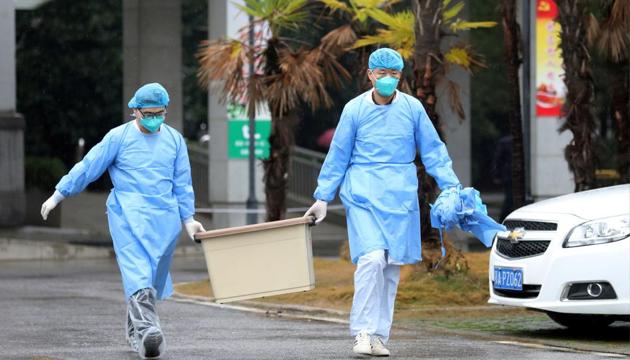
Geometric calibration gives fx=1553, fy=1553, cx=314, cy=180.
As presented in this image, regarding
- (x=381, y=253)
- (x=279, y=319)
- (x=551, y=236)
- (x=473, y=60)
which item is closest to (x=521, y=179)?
(x=473, y=60)

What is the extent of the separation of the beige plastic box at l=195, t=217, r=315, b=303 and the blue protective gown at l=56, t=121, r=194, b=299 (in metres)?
0.35

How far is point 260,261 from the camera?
380 inches

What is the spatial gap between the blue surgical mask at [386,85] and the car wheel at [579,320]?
2418 millimetres

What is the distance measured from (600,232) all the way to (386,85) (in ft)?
6.19

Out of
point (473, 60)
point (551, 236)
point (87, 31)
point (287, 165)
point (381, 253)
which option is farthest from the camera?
point (87, 31)

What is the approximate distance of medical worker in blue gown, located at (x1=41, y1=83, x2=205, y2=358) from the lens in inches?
385

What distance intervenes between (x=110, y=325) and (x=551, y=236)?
11.6ft

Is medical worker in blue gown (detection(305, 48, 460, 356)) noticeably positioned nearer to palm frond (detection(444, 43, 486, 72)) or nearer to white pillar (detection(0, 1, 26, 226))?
palm frond (detection(444, 43, 486, 72))

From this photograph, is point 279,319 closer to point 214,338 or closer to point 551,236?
point 214,338

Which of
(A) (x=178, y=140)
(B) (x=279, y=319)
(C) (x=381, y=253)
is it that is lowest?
(B) (x=279, y=319)

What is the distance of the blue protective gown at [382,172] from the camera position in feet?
32.1

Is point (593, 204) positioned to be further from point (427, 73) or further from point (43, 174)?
point (43, 174)

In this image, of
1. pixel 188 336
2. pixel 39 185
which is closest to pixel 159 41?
pixel 39 185

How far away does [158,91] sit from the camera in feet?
32.6
